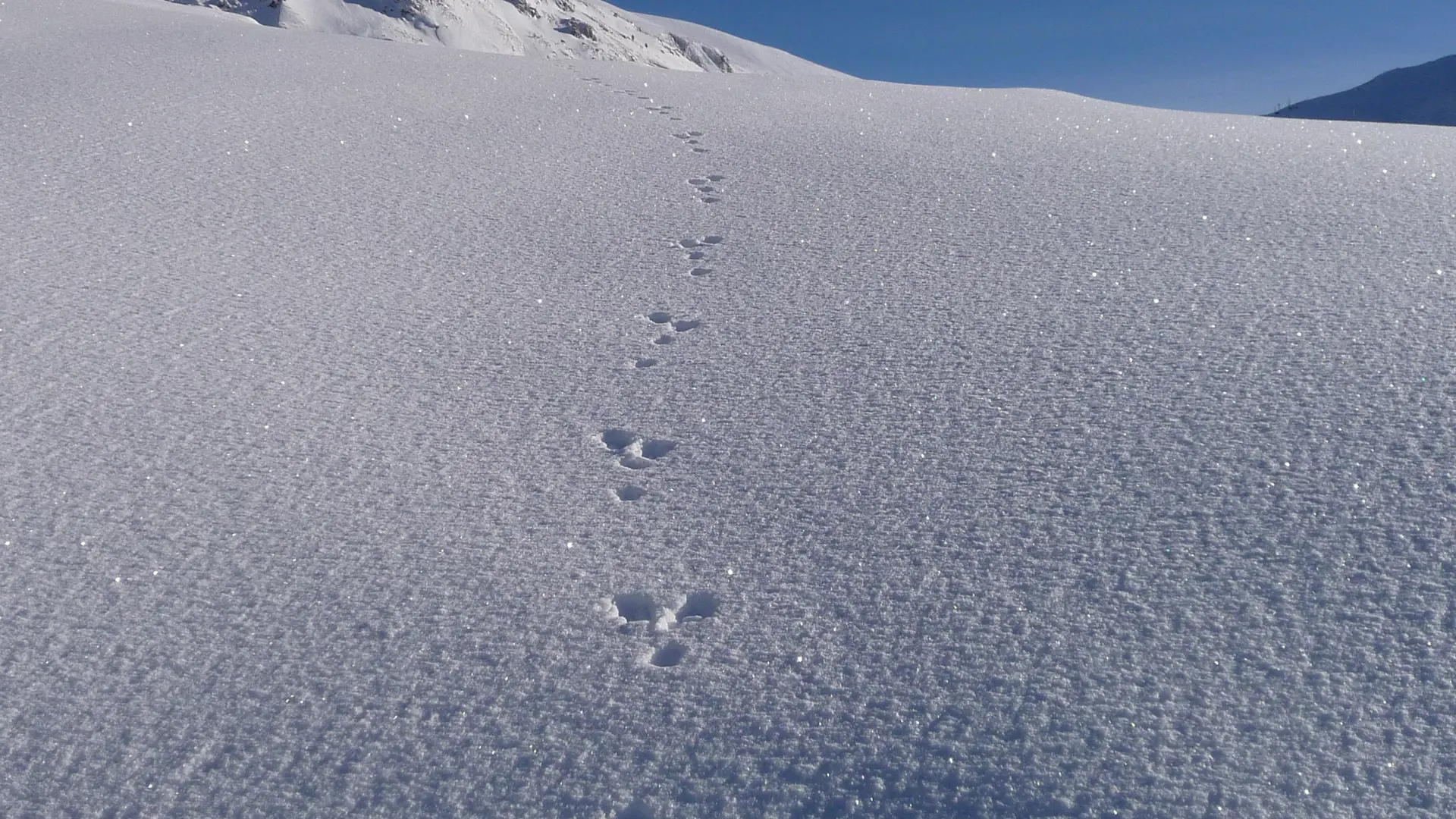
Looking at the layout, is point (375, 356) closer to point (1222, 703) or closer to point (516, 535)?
point (516, 535)

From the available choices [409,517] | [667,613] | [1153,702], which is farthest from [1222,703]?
[409,517]

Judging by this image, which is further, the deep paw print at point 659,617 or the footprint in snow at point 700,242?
the footprint in snow at point 700,242

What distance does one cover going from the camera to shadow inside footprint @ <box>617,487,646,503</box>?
1.89 m

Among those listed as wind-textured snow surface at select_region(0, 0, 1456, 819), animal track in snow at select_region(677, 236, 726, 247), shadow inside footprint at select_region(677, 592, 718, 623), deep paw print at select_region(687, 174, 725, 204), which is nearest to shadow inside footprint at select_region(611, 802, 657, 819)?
wind-textured snow surface at select_region(0, 0, 1456, 819)

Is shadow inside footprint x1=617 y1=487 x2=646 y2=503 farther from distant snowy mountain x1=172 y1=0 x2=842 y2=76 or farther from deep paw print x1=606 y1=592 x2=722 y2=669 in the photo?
distant snowy mountain x1=172 y1=0 x2=842 y2=76

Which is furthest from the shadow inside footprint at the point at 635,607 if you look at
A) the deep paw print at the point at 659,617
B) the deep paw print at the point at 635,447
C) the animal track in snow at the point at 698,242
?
the animal track in snow at the point at 698,242

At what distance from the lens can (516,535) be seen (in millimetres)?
1776

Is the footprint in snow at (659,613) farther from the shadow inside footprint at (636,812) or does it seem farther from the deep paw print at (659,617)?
the shadow inside footprint at (636,812)

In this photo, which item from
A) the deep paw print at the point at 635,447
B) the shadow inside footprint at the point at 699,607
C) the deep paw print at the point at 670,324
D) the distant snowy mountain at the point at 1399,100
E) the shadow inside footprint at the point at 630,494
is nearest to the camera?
the shadow inside footprint at the point at 699,607

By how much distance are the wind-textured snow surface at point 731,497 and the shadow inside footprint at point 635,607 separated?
1 cm

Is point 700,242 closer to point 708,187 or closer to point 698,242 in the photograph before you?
point 698,242

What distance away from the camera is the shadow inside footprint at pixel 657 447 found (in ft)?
6.68

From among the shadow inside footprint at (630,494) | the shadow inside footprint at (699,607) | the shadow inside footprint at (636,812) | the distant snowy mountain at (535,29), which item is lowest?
the shadow inside footprint at (636,812)

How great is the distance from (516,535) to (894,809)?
0.87 metres
